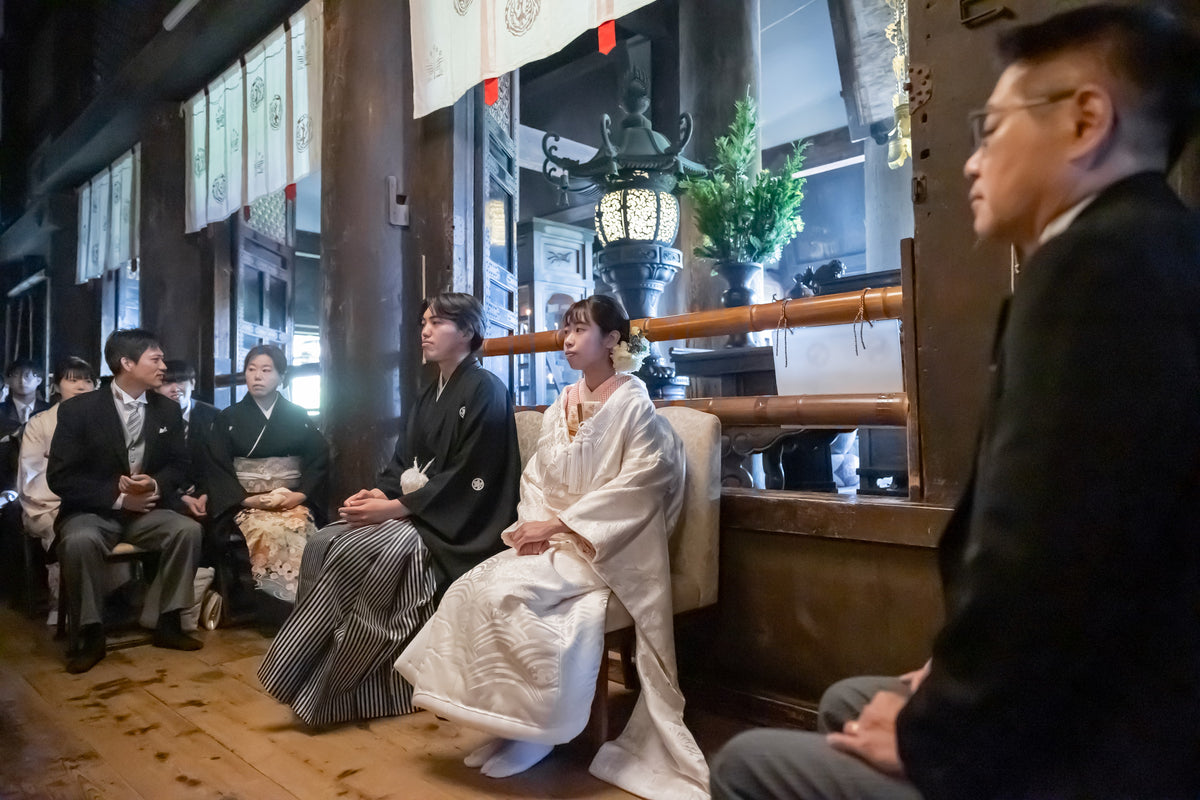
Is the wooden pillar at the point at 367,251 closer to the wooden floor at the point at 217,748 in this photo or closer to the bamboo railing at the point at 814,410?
the wooden floor at the point at 217,748

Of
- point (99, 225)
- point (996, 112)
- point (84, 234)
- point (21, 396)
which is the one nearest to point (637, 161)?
point (996, 112)

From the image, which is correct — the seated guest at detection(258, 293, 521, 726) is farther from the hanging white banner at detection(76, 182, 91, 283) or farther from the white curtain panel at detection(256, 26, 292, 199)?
the hanging white banner at detection(76, 182, 91, 283)

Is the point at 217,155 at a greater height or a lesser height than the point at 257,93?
lesser

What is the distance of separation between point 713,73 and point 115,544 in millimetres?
4845

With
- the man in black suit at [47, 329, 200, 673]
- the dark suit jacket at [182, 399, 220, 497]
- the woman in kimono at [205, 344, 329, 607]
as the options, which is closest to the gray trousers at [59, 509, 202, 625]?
the man in black suit at [47, 329, 200, 673]

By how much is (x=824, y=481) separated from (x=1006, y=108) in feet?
7.51

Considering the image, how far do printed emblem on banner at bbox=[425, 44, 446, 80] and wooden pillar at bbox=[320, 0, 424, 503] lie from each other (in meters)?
0.36

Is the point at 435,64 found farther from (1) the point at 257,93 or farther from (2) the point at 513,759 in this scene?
(2) the point at 513,759

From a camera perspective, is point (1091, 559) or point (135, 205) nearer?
point (1091, 559)

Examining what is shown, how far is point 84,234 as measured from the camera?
8.17m

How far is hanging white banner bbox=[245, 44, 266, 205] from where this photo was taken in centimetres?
483

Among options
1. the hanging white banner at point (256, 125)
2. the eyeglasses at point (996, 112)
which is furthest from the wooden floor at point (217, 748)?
the hanging white banner at point (256, 125)

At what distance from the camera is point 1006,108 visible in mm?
859

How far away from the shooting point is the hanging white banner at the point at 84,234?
8.08 metres
